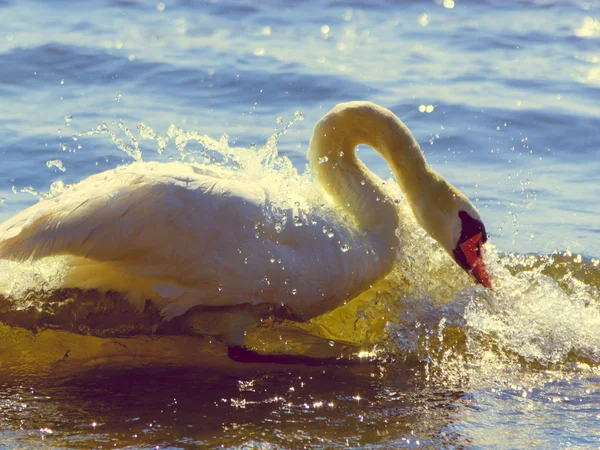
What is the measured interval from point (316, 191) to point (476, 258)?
1.03 metres

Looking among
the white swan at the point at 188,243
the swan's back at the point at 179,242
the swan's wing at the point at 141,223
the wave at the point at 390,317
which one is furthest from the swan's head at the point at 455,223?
the swan's wing at the point at 141,223

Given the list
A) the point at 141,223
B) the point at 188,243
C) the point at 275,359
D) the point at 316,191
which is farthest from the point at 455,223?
the point at 141,223

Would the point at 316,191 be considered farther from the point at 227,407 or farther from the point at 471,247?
the point at 227,407

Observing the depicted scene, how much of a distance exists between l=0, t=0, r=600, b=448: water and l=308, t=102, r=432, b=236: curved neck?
0.52 feet

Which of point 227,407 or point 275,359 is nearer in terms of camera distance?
point 227,407

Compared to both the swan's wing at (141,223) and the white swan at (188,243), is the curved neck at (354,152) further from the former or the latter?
the swan's wing at (141,223)

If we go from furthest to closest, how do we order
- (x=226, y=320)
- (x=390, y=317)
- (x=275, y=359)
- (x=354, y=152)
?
(x=354, y=152) → (x=390, y=317) → (x=275, y=359) → (x=226, y=320)

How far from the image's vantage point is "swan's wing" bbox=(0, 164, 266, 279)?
4.96 m

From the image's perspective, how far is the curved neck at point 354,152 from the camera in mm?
6047

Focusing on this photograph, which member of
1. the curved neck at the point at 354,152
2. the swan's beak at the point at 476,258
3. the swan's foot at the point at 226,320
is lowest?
the swan's foot at the point at 226,320

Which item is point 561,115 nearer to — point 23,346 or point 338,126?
point 338,126

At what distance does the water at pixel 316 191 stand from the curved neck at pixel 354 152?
160 millimetres

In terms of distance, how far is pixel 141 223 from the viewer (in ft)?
16.5

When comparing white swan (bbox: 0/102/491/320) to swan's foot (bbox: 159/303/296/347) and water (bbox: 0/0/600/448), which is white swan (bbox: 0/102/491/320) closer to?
swan's foot (bbox: 159/303/296/347)
